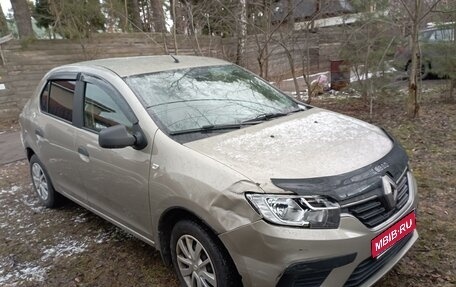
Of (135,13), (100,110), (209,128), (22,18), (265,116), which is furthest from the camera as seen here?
(135,13)

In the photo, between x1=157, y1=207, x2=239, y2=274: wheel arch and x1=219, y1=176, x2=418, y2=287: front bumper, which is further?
x1=157, y1=207, x2=239, y2=274: wheel arch

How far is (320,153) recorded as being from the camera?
2.34 meters

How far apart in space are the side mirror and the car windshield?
247 mm

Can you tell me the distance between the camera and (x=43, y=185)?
442 cm

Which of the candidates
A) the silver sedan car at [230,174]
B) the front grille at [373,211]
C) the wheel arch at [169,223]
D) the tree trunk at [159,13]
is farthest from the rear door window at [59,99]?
the tree trunk at [159,13]

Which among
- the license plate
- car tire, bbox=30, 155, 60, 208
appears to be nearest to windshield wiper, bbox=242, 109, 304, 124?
the license plate

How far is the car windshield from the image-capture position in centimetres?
280

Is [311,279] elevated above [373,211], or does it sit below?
below

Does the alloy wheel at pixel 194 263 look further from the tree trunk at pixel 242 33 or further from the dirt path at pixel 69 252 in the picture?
the tree trunk at pixel 242 33

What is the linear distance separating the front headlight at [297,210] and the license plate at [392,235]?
0.32 meters

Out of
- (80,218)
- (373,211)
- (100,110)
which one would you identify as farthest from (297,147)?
(80,218)

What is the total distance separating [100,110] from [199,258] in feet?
4.92

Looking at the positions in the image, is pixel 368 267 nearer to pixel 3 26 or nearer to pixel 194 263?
pixel 194 263

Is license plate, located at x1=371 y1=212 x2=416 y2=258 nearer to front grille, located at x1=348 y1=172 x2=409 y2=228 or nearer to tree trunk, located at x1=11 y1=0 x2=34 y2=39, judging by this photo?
front grille, located at x1=348 y1=172 x2=409 y2=228
